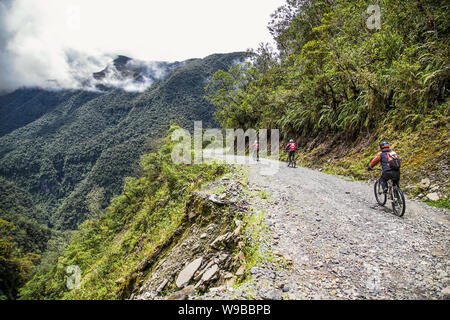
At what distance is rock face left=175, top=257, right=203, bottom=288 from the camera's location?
13.8ft

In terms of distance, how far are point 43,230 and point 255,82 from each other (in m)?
91.3

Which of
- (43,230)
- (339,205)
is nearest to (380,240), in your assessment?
(339,205)

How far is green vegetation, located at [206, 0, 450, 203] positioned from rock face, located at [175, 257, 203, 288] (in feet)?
26.3

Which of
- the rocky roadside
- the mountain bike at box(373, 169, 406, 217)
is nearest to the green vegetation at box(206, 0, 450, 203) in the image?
the mountain bike at box(373, 169, 406, 217)

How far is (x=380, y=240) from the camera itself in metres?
4.53

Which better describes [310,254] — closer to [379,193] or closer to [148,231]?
[379,193]

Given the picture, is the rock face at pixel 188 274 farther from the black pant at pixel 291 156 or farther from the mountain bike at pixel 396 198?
the black pant at pixel 291 156

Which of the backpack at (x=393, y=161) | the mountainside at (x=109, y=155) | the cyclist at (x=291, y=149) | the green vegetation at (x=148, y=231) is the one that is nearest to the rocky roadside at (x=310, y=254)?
the backpack at (x=393, y=161)

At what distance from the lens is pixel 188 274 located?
436cm

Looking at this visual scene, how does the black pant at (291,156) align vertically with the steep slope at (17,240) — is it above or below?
above

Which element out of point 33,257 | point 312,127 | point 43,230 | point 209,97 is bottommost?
point 43,230

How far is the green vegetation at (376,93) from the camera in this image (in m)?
8.62

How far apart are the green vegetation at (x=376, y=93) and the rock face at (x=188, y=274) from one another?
8.02 metres
